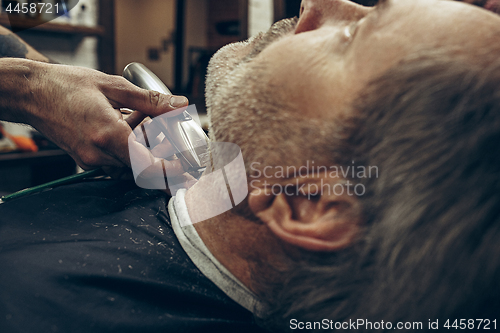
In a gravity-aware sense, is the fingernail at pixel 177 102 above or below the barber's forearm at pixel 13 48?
below

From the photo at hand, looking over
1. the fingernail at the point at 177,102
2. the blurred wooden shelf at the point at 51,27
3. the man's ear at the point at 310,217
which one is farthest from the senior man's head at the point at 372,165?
the blurred wooden shelf at the point at 51,27

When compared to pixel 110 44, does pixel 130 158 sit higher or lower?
lower

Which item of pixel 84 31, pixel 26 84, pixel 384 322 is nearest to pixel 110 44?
pixel 84 31

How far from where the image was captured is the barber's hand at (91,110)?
3.07ft

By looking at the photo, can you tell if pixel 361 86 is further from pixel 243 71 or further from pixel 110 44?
pixel 110 44

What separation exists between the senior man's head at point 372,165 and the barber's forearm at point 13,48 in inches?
50.3

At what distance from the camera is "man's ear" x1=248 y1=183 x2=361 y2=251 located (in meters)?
0.66

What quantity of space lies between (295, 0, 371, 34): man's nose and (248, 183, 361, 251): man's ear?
430 mm

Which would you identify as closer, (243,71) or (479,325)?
(479,325)

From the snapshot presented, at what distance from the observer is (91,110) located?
0.94 m

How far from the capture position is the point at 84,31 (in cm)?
269

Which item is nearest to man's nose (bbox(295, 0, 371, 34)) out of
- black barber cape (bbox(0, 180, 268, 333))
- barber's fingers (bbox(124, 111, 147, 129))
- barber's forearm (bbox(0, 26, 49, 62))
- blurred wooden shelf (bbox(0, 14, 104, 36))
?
barber's fingers (bbox(124, 111, 147, 129))

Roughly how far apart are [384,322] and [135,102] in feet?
2.70

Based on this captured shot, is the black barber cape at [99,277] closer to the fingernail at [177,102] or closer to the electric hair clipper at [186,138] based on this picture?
the electric hair clipper at [186,138]
